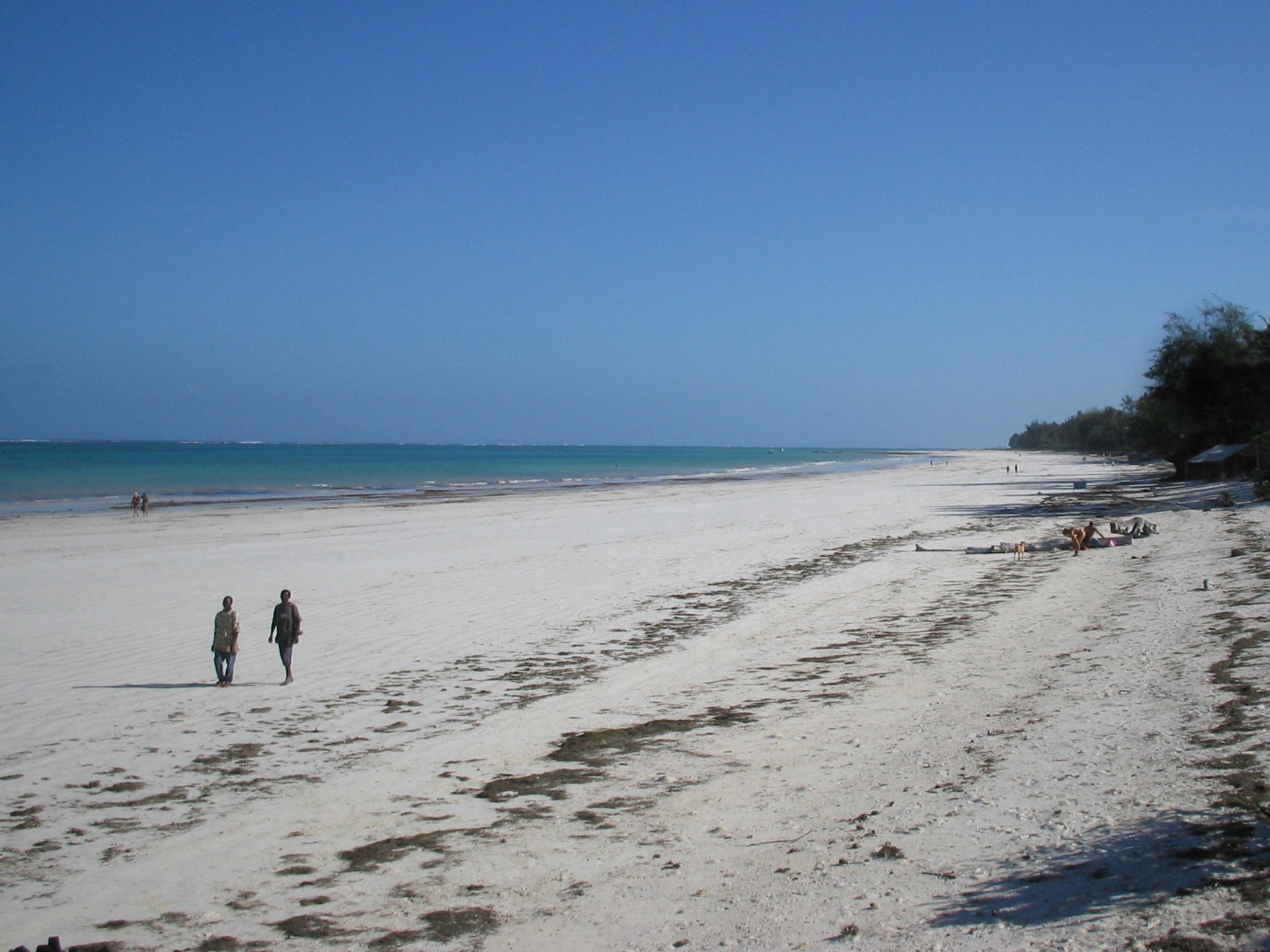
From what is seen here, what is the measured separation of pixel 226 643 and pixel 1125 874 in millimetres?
9632

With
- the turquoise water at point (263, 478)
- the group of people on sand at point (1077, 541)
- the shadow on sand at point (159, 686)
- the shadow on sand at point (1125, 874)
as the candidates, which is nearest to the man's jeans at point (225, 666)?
the shadow on sand at point (159, 686)

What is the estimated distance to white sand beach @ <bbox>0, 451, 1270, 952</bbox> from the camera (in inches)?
206

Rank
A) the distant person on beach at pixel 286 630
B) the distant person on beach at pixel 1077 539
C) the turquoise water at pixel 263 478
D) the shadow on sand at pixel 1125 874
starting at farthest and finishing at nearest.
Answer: the turquoise water at pixel 263 478
the distant person on beach at pixel 1077 539
the distant person on beach at pixel 286 630
the shadow on sand at pixel 1125 874

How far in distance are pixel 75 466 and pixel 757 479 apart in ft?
217

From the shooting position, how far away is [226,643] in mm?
11172

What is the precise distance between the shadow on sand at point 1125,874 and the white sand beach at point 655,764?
2 centimetres

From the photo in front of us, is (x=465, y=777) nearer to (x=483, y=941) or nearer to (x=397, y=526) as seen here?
(x=483, y=941)

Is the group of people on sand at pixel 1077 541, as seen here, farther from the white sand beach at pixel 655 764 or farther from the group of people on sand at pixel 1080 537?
the white sand beach at pixel 655 764

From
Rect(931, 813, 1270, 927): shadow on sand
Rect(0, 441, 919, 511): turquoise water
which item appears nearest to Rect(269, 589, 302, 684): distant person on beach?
Rect(931, 813, 1270, 927): shadow on sand

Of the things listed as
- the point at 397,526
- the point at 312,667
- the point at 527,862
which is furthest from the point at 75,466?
the point at 527,862

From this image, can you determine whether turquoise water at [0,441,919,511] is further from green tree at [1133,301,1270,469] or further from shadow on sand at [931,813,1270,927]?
shadow on sand at [931,813,1270,927]

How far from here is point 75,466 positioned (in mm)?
91500

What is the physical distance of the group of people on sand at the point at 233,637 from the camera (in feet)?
36.6

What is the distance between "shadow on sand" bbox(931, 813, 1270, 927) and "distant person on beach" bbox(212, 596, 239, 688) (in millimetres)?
8836
